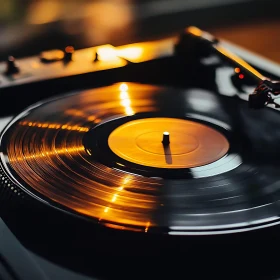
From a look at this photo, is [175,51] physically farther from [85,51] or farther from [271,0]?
[271,0]

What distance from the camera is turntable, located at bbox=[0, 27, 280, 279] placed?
62cm

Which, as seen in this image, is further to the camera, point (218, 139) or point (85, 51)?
point (85, 51)

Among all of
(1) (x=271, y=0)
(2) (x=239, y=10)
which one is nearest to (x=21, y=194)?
(2) (x=239, y=10)

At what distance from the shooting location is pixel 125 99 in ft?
3.29

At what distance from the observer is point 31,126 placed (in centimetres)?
87

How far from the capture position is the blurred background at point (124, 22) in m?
2.17

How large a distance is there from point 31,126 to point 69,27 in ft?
4.75

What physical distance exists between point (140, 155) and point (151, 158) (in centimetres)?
2

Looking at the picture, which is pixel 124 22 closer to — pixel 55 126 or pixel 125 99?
pixel 125 99

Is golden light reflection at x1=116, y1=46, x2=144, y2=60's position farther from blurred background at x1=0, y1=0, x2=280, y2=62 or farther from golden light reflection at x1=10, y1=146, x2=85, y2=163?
blurred background at x1=0, y1=0, x2=280, y2=62

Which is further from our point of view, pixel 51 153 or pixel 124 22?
pixel 124 22

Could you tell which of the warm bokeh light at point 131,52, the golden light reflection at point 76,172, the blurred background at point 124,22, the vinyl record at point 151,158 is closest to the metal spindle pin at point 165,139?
the vinyl record at point 151,158

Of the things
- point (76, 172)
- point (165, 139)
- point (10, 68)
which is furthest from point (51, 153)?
point (10, 68)

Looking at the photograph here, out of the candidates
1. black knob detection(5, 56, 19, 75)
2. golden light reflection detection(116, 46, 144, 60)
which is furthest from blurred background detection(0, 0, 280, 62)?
black knob detection(5, 56, 19, 75)
